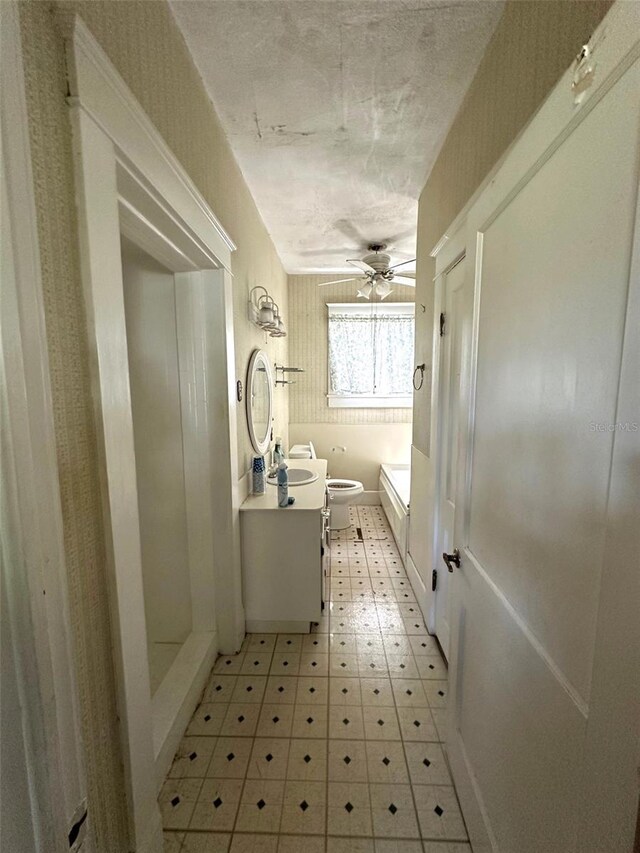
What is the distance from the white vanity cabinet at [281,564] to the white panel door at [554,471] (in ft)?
3.51


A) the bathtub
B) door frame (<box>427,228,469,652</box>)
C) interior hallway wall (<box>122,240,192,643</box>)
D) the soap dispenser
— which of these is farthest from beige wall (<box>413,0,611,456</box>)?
the bathtub

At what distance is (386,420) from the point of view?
165 inches

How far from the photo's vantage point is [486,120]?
1.27 meters

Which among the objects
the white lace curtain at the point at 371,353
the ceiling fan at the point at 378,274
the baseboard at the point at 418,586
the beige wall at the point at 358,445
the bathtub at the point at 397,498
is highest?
the ceiling fan at the point at 378,274

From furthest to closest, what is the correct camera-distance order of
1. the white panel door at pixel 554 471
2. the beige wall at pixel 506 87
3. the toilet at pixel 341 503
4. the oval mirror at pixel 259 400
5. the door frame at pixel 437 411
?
the toilet at pixel 341 503
the oval mirror at pixel 259 400
the door frame at pixel 437 411
the beige wall at pixel 506 87
the white panel door at pixel 554 471

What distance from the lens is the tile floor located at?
1125mm

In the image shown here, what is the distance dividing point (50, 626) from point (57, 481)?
0.87 feet

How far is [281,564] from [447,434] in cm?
120

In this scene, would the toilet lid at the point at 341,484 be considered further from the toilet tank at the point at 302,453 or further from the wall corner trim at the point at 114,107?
the wall corner trim at the point at 114,107

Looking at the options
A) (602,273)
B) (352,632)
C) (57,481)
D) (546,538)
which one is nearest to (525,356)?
(602,273)

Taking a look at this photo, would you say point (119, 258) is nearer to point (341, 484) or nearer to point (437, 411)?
point (437, 411)

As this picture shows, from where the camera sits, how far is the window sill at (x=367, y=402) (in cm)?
415

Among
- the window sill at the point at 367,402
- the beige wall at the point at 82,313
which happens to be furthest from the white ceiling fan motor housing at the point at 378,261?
the beige wall at the point at 82,313

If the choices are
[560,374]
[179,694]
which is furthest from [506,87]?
[179,694]
